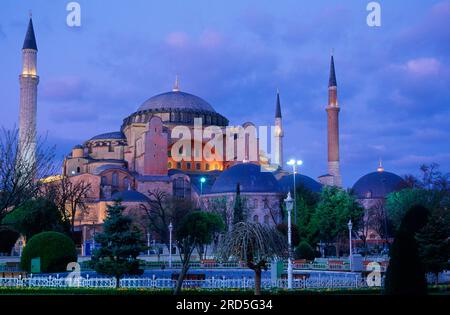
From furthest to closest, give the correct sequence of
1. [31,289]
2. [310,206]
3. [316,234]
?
1. [310,206]
2. [316,234]
3. [31,289]

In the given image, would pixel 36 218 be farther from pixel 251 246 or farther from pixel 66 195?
pixel 251 246

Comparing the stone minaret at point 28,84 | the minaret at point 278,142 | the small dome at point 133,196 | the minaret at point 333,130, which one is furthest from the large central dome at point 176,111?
the small dome at point 133,196

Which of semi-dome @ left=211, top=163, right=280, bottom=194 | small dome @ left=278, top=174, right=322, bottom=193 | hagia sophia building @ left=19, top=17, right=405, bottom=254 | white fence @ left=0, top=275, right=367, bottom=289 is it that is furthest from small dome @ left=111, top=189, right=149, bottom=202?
white fence @ left=0, top=275, right=367, bottom=289

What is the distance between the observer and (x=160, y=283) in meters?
18.0

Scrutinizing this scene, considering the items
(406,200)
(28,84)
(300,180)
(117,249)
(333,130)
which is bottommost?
(117,249)

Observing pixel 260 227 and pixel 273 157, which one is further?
pixel 273 157

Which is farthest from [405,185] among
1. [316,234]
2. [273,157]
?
[316,234]

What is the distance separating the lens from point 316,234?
41.3 m

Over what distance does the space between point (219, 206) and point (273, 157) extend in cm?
2738

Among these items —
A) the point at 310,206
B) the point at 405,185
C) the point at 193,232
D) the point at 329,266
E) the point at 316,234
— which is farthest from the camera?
the point at 405,185

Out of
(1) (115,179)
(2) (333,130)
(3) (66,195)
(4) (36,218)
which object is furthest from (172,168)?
(4) (36,218)

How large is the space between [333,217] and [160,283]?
24722 millimetres
